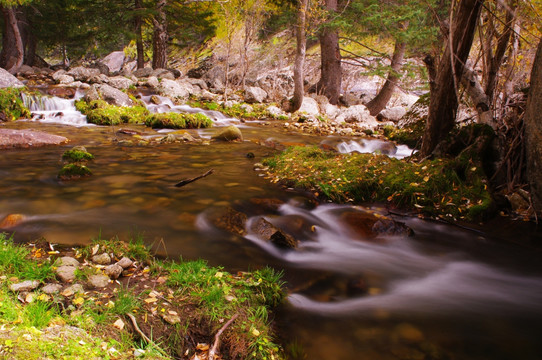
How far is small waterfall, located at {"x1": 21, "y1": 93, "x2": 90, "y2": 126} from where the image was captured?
39.6 ft

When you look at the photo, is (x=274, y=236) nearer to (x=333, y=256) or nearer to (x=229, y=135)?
(x=333, y=256)

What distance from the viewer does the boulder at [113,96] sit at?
13695 millimetres

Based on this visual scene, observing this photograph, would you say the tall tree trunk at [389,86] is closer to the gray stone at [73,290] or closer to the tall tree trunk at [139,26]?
the tall tree trunk at [139,26]

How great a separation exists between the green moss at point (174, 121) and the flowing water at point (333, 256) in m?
5.71

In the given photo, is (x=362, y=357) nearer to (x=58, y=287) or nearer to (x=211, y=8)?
(x=58, y=287)

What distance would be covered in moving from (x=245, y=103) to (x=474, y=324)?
16466 millimetres

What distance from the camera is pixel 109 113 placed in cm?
1205

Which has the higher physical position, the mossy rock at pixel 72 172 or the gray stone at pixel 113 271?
the mossy rock at pixel 72 172

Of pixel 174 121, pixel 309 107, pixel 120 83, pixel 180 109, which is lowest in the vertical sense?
pixel 174 121

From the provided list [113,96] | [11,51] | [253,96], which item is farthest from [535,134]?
[11,51]

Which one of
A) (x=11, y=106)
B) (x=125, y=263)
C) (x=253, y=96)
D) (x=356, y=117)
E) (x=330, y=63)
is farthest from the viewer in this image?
(x=253, y=96)

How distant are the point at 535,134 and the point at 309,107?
12.3 metres

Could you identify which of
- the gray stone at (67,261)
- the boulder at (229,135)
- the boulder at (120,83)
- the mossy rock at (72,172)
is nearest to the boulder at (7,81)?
the boulder at (120,83)

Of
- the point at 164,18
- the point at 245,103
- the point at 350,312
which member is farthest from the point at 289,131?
the point at 164,18
